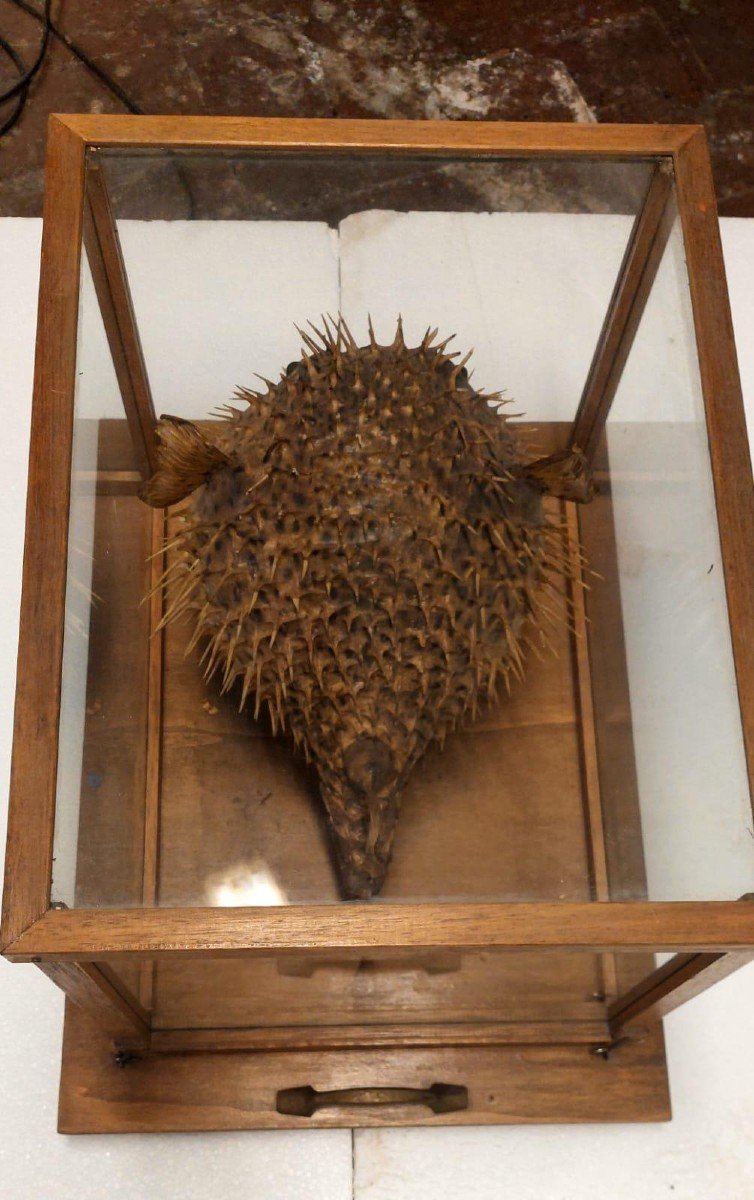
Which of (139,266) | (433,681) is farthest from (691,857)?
(139,266)

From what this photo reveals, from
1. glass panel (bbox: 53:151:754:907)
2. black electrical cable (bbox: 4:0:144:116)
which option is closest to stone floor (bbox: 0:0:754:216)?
black electrical cable (bbox: 4:0:144:116)

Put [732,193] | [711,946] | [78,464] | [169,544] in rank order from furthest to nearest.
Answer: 1. [732,193]
2. [169,544]
3. [78,464]
4. [711,946]

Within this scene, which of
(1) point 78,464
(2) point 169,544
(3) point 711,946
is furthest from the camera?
(2) point 169,544

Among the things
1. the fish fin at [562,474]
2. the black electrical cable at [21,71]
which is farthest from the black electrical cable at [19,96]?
the fish fin at [562,474]

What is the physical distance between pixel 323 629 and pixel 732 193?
3.49 ft

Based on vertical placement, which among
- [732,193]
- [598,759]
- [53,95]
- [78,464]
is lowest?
[598,759]

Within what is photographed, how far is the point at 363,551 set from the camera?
0.82m

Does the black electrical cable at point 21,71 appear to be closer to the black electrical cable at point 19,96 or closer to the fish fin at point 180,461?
the black electrical cable at point 19,96

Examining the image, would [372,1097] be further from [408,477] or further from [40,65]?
[40,65]

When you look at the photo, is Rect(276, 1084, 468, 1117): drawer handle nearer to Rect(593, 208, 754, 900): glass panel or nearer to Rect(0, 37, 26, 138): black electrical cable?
Rect(593, 208, 754, 900): glass panel

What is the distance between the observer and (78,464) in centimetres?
79

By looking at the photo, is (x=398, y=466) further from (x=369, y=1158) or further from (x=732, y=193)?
(x=732, y=193)

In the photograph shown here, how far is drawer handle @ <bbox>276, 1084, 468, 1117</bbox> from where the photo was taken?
3.09 ft

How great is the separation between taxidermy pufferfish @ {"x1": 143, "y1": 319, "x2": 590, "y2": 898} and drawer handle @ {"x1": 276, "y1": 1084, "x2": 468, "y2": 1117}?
0.22 meters
